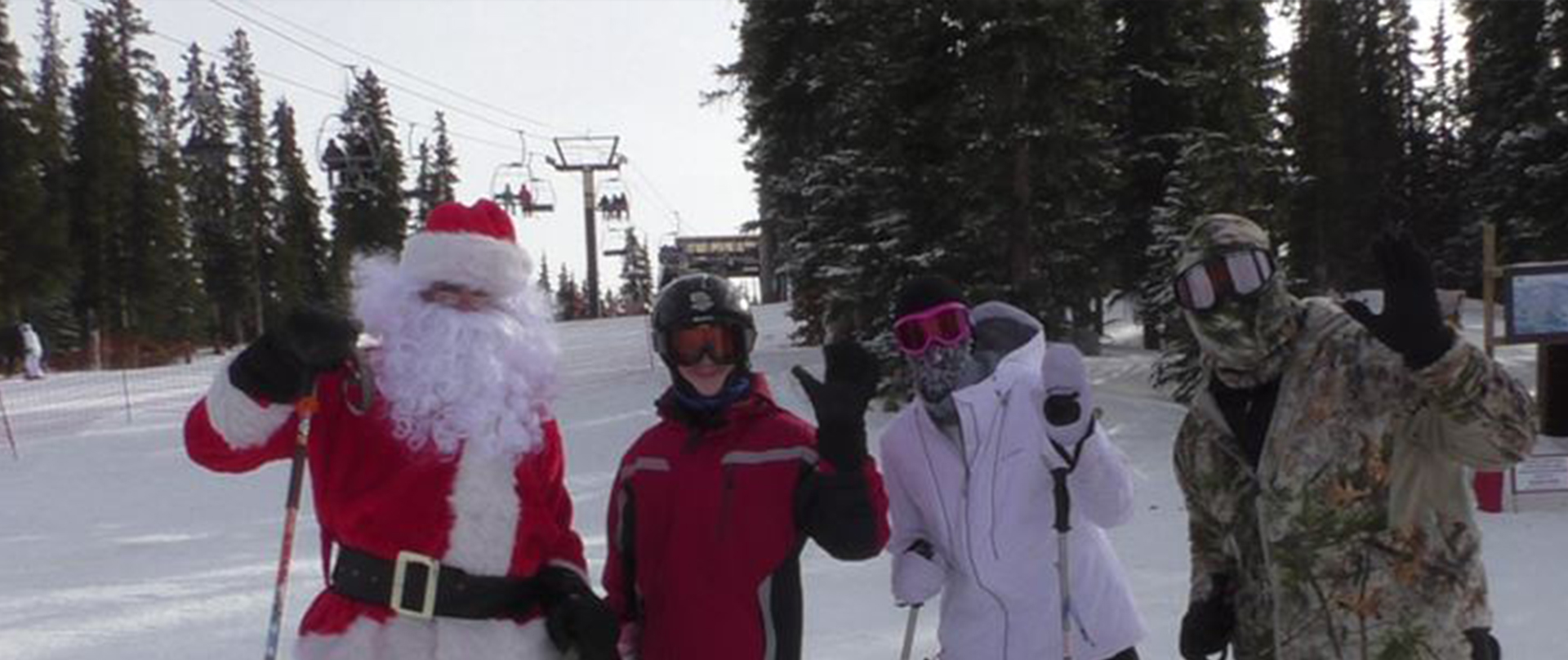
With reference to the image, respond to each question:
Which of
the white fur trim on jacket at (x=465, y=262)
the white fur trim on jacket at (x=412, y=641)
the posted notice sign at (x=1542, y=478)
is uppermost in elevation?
the white fur trim on jacket at (x=465, y=262)

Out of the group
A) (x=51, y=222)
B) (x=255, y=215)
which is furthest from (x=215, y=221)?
(x=51, y=222)

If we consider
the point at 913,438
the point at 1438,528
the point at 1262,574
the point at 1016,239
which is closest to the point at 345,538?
the point at 913,438

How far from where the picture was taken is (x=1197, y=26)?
780 inches

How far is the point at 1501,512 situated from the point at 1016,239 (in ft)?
19.7

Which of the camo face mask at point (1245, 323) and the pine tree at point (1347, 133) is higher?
the pine tree at point (1347, 133)

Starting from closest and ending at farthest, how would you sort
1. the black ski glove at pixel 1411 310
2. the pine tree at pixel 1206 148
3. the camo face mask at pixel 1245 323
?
the black ski glove at pixel 1411 310, the camo face mask at pixel 1245 323, the pine tree at pixel 1206 148

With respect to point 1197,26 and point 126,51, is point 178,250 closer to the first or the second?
point 126,51

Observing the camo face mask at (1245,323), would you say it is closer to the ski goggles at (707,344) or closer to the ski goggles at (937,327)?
the ski goggles at (937,327)

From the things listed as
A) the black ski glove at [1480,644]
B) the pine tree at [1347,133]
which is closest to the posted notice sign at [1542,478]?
the black ski glove at [1480,644]

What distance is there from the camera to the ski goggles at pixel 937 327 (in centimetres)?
353

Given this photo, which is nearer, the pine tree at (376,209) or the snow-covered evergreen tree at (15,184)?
the snow-covered evergreen tree at (15,184)

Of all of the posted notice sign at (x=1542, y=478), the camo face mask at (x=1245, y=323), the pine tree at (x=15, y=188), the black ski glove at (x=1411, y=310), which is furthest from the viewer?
the pine tree at (x=15, y=188)

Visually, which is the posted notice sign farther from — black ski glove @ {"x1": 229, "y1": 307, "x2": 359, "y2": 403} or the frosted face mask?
black ski glove @ {"x1": 229, "y1": 307, "x2": 359, "y2": 403}

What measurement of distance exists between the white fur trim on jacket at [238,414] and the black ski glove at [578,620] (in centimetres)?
77
